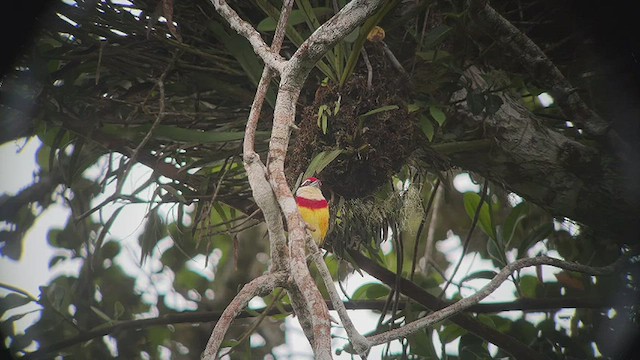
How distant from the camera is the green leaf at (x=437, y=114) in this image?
1.63 m

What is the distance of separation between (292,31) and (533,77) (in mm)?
631

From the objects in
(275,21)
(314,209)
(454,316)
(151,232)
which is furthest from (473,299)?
(151,232)

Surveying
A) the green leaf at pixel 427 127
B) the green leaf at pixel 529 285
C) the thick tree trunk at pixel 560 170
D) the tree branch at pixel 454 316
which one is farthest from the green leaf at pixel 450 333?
the green leaf at pixel 427 127

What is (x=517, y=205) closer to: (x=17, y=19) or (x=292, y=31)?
(x=292, y=31)

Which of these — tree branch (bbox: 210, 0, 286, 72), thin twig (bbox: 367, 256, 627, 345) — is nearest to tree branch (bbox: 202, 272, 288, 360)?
thin twig (bbox: 367, 256, 627, 345)

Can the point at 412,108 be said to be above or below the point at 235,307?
above

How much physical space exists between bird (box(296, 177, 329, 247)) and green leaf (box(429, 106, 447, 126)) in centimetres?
31

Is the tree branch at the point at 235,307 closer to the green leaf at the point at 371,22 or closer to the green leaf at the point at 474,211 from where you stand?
the green leaf at the point at 371,22

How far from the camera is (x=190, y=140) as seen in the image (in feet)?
5.80

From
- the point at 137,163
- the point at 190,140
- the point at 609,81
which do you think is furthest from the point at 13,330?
the point at 609,81

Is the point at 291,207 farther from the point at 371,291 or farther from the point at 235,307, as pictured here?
the point at 371,291

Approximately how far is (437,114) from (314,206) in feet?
1.24

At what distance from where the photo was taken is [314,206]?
153 cm

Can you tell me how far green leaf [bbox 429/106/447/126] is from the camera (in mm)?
1629
